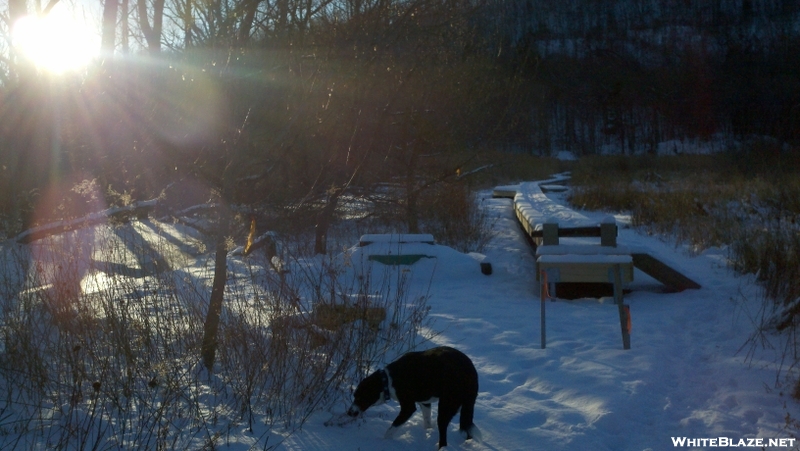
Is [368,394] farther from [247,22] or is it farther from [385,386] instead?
[247,22]

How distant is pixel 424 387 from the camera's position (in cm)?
349

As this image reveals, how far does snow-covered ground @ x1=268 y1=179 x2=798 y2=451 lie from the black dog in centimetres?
25

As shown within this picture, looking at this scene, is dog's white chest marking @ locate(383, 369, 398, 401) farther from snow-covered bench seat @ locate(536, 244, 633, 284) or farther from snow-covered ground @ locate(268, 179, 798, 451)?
snow-covered bench seat @ locate(536, 244, 633, 284)

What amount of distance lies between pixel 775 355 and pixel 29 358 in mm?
5133

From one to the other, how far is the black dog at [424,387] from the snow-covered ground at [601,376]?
248 millimetres

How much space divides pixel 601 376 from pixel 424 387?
1.77 m

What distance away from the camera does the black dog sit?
347 centimetres

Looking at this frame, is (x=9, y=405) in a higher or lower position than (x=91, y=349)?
lower

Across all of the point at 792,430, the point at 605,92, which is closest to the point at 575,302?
the point at 792,430

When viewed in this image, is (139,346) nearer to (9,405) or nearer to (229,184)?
(9,405)

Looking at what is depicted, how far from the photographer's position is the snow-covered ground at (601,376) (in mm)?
3715

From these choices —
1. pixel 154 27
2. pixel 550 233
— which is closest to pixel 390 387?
pixel 550 233

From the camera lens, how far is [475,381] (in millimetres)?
3582

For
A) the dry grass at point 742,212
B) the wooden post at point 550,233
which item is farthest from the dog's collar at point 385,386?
the wooden post at point 550,233
